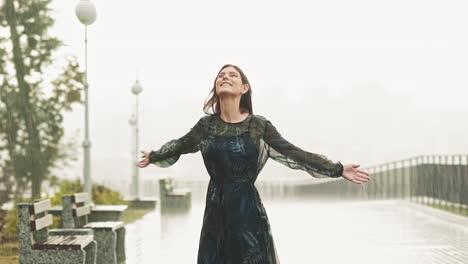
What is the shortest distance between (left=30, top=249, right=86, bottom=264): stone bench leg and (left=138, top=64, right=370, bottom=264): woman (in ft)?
11.4

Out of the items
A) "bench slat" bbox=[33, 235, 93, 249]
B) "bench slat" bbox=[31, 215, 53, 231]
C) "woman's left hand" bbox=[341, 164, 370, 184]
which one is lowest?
"bench slat" bbox=[33, 235, 93, 249]

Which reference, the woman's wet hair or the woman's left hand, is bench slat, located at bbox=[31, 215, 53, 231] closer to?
the woman's wet hair

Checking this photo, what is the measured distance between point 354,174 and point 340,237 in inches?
346

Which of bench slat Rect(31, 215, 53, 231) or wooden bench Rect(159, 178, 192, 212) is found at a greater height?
bench slat Rect(31, 215, 53, 231)

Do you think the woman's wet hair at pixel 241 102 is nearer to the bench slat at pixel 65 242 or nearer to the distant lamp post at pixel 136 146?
the bench slat at pixel 65 242

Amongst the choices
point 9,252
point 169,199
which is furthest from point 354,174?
point 169,199

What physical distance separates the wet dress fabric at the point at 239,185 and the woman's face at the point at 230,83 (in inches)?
7.3

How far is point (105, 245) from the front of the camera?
934cm

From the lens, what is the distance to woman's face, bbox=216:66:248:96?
4.67 metres

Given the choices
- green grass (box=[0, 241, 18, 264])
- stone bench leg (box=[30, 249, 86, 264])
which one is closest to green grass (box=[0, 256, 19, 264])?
green grass (box=[0, 241, 18, 264])

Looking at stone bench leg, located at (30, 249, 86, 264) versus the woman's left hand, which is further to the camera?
stone bench leg, located at (30, 249, 86, 264)

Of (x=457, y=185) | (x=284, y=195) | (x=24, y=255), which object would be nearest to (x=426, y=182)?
(x=457, y=185)

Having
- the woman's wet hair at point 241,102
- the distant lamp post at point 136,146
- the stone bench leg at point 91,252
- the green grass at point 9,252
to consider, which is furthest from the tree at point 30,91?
the woman's wet hair at point 241,102

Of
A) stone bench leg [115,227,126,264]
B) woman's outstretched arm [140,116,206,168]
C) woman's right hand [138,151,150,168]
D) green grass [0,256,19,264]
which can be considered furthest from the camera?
green grass [0,256,19,264]
